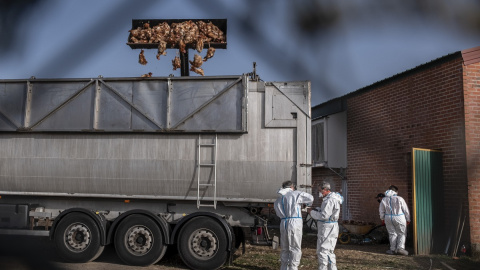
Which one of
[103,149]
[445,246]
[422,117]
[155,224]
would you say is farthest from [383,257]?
[103,149]

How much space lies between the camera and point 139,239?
9.10 metres

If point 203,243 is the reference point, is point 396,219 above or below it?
above

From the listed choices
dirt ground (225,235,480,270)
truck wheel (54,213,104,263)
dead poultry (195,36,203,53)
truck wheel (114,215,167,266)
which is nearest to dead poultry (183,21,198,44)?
dead poultry (195,36,203,53)

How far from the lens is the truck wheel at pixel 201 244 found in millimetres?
8852

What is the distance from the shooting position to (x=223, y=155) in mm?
8859

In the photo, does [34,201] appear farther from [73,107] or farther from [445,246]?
[445,246]

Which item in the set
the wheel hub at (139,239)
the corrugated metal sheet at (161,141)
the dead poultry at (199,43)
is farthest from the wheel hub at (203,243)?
the dead poultry at (199,43)

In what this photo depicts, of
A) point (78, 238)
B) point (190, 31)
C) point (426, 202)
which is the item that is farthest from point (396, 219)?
point (190, 31)

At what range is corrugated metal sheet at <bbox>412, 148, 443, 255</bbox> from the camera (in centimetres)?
1109

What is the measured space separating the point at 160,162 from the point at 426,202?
21.3ft

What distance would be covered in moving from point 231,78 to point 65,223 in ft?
14.4

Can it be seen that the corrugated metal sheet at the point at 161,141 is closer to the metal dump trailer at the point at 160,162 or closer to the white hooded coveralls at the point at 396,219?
the metal dump trailer at the point at 160,162

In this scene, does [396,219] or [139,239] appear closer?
[139,239]

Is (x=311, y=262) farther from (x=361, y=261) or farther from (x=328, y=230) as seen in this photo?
(x=328, y=230)
